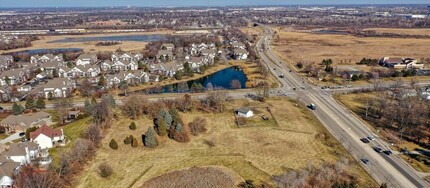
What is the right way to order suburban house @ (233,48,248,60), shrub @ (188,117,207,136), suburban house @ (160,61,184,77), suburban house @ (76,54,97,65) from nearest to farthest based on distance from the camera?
1. shrub @ (188,117,207,136)
2. suburban house @ (160,61,184,77)
3. suburban house @ (76,54,97,65)
4. suburban house @ (233,48,248,60)

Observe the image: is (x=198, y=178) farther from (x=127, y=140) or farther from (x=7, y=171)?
(x=7, y=171)

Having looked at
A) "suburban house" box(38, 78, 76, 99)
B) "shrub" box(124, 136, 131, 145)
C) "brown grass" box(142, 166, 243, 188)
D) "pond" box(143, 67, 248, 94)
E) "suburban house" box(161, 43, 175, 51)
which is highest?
"suburban house" box(161, 43, 175, 51)

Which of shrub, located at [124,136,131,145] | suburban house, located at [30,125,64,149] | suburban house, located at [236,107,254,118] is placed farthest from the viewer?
suburban house, located at [236,107,254,118]

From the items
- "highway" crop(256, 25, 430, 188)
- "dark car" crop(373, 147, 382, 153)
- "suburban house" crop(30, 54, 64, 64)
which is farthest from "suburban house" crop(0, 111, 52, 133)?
"suburban house" crop(30, 54, 64, 64)

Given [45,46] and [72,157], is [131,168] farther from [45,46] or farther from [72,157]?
[45,46]

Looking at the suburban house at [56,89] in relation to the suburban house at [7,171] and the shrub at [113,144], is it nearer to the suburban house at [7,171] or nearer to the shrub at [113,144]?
A: the shrub at [113,144]

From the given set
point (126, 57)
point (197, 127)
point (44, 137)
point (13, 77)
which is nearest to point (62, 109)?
point (44, 137)

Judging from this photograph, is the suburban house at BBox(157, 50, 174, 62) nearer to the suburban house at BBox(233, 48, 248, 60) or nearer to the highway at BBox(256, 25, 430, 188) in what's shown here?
the suburban house at BBox(233, 48, 248, 60)

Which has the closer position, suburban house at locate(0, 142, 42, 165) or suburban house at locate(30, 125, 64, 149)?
suburban house at locate(0, 142, 42, 165)
